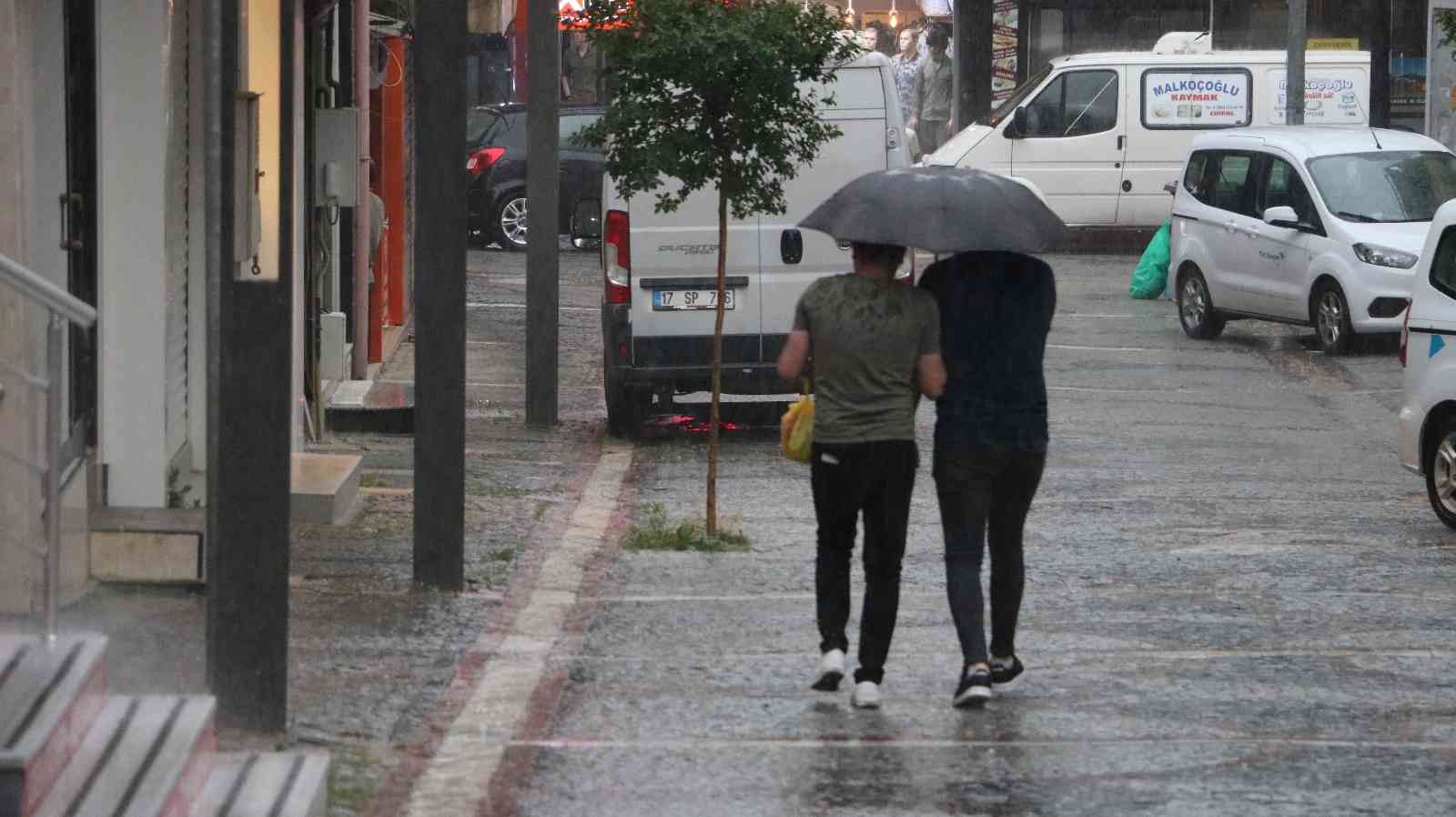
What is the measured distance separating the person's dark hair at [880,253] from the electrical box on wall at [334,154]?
769 centimetres

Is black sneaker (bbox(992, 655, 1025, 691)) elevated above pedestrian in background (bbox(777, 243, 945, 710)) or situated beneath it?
situated beneath

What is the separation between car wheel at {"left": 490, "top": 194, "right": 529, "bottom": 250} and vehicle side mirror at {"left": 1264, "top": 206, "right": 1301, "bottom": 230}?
1000 cm

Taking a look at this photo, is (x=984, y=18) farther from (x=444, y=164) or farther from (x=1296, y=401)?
(x=444, y=164)

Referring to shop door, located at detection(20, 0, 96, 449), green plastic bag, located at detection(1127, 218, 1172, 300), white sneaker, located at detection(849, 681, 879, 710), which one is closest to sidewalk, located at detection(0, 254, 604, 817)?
shop door, located at detection(20, 0, 96, 449)

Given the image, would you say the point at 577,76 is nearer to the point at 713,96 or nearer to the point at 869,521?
the point at 713,96

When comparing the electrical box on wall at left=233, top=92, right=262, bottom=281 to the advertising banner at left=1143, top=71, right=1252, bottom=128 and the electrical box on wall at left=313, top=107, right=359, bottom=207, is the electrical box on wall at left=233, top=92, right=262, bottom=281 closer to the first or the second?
the electrical box on wall at left=313, top=107, right=359, bottom=207

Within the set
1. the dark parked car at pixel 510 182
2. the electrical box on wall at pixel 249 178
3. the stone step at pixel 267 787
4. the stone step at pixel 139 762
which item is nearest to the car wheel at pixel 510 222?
the dark parked car at pixel 510 182

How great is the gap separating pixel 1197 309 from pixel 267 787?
16.5 meters

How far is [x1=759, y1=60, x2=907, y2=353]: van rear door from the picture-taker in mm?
14930

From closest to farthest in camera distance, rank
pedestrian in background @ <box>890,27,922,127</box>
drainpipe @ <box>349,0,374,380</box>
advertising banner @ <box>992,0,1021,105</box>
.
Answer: drainpipe @ <box>349,0,374,380</box> → advertising banner @ <box>992,0,1021,105</box> → pedestrian in background @ <box>890,27,922,127</box>

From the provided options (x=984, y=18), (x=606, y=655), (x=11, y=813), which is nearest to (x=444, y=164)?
(x=606, y=655)

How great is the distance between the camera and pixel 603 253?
1525 centimetres

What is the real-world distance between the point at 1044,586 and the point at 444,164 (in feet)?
10.3

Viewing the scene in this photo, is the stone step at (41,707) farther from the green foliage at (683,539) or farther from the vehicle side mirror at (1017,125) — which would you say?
the vehicle side mirror at (1017,125)
